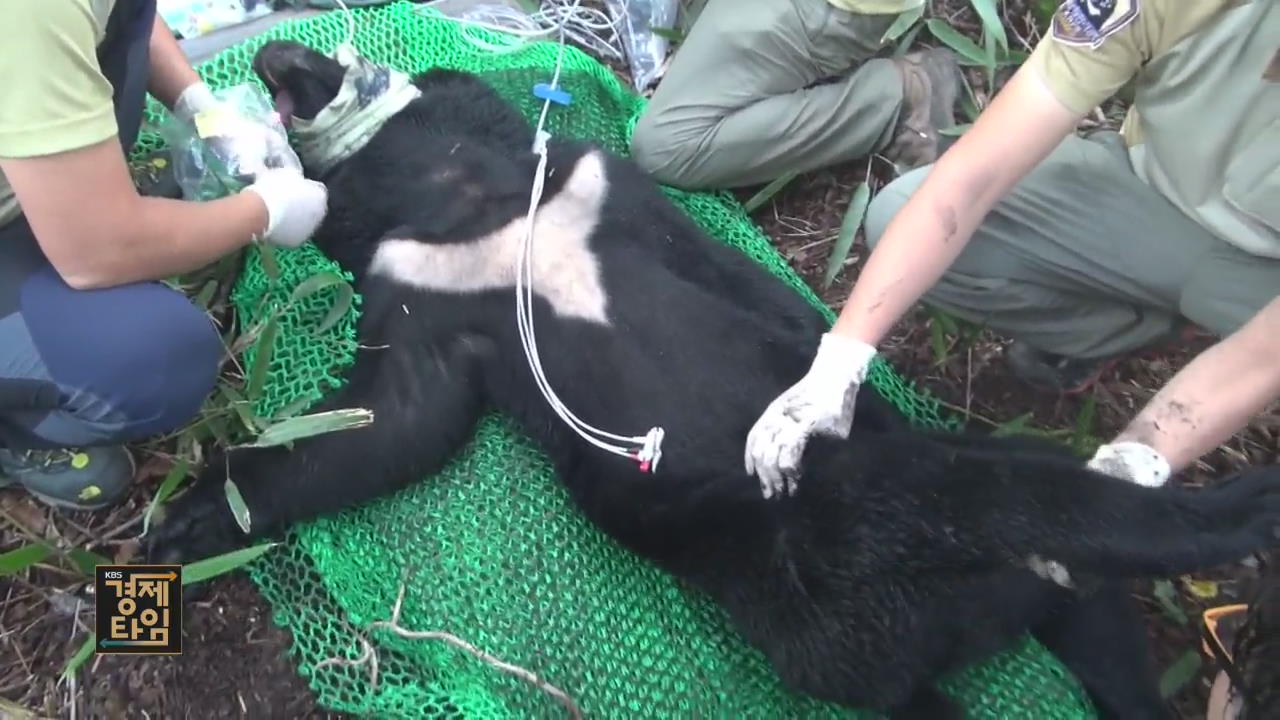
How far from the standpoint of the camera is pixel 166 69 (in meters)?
1.79

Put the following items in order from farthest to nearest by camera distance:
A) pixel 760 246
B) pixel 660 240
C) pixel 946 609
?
1. pixel 760 246
2. pixel 660 240
3. pixel 946 609

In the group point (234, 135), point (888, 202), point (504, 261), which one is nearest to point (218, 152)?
point (234, 135)

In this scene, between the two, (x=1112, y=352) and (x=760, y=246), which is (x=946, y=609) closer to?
(x=1112, y=352)

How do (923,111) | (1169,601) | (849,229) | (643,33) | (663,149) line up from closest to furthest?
1. (1169,601)
2. (849,229)
3. (663,149)
4. (923,111)
5. (643,33)

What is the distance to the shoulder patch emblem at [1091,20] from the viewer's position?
54.2 inches

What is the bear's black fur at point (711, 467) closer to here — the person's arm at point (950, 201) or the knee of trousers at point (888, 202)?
the person's arm at point (950, 201)

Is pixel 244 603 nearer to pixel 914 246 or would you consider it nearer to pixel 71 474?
pixel 71 474

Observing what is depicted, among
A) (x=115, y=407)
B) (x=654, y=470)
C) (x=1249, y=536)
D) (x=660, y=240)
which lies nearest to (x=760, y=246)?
(x=660, y=240)

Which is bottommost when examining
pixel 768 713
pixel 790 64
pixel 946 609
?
pixel 768 713

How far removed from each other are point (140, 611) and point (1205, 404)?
175 centimetres

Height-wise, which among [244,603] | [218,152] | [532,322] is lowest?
[244,603]

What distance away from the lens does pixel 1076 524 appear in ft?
4.09

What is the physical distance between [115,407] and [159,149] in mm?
650

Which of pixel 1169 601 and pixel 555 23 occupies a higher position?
pixel 555 23
